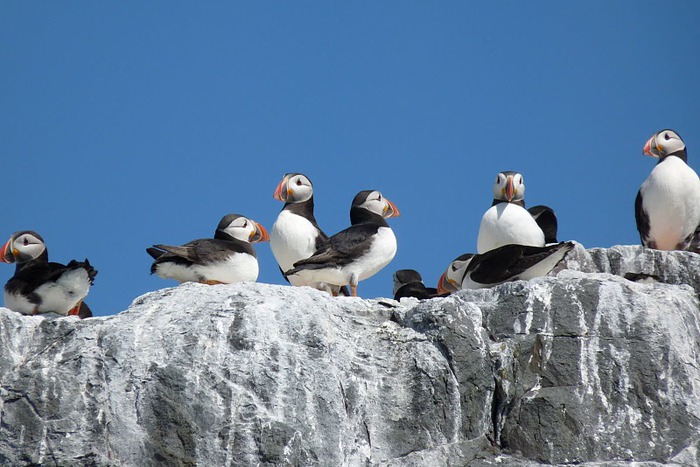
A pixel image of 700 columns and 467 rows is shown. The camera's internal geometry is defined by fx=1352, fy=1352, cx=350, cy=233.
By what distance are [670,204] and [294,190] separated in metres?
3.69

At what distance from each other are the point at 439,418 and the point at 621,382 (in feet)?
4.38

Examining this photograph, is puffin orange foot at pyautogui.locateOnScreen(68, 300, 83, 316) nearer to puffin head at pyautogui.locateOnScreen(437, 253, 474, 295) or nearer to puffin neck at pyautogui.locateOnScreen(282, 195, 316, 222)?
puffin neck at pyautogui.locateOnScreen(282, 195, 316, 222)

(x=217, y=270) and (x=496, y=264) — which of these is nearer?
(x=496, y=264)

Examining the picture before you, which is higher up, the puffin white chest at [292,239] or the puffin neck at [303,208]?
the puffin neck at [303,208]

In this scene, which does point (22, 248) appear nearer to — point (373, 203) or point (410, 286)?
point (373, 203)

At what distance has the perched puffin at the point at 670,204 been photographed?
13266 millimetres

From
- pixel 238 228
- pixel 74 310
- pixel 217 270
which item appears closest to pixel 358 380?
pixel 217 270

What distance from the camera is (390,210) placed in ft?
41.9

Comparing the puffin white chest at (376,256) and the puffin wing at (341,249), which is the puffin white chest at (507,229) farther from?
the puffin wing at (341,249)

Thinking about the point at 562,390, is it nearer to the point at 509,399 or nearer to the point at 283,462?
the point at 509,399

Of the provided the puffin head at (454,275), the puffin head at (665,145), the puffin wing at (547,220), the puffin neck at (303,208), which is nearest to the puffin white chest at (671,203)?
the puffin head at (665,145)

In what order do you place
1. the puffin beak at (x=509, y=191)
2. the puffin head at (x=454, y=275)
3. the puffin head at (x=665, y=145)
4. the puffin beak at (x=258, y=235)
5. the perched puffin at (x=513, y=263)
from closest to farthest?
the perched puffin at (x=513, y=263)
the puffin beak at (x=258, y=235)
the puffin head at (x=454, y=275)
the puffin beak at (x=509, y=191)
the puffin head at (x=665, y=145)

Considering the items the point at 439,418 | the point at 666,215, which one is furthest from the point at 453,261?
the point at 439,418

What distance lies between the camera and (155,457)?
30.1 feet
